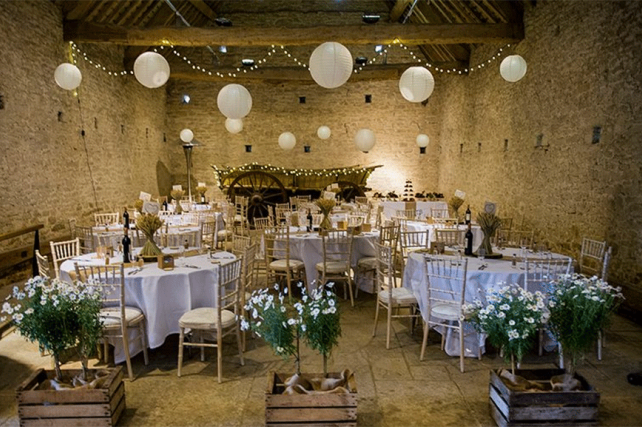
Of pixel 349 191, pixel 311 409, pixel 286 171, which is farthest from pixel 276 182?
pixel 311 409

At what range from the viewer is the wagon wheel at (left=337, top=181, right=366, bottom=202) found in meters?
12.2

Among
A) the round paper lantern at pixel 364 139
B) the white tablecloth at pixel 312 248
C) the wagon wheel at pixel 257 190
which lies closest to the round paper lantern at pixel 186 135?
the wagon wheel at pixel 257 190

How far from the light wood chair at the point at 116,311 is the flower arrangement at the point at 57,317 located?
1.74 feet

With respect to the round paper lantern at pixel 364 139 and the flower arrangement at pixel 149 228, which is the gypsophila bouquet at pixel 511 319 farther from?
the round paper lantern at pixel 364 139

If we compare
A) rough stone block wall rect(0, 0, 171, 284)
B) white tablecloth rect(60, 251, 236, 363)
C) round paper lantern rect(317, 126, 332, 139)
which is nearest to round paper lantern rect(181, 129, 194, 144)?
rough stone block wall rect(0, 0, 171, 284)

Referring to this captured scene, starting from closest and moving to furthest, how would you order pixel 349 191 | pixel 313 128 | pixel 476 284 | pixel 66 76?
pixel 476 284 < pixel 66 76 < pixel 349 191 < pixel 313 128

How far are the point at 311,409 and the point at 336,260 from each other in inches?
122

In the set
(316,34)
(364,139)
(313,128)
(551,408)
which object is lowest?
(551,408)

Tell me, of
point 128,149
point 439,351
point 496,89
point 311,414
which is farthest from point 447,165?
point 311,414

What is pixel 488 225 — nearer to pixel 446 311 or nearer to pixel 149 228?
pixel 446 311

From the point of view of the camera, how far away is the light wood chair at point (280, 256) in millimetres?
5824

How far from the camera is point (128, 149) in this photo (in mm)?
10977

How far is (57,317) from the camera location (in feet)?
9.46

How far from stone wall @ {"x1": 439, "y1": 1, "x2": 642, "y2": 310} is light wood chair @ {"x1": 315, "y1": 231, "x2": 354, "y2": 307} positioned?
325 cm
